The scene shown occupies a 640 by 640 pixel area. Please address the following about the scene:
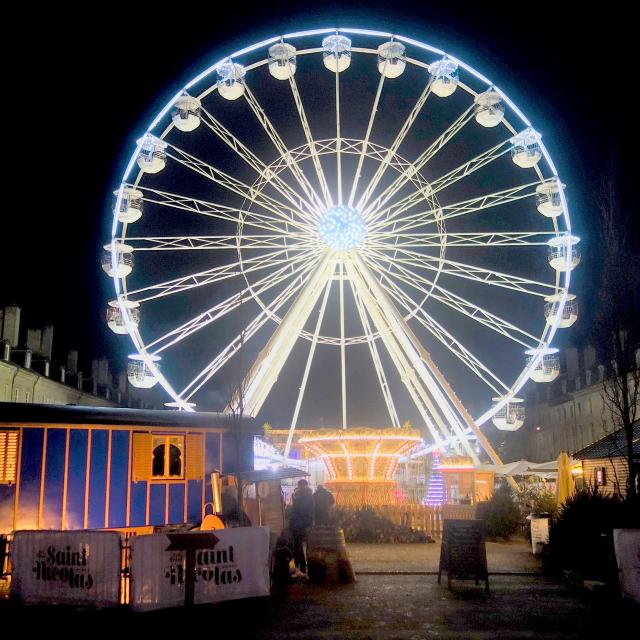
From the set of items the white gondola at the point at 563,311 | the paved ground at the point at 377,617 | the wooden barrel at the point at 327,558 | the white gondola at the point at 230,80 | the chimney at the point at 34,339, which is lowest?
the paved ground at the point at 377,617

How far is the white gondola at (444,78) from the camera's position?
21172 mm

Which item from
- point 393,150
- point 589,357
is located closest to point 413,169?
point 393,150

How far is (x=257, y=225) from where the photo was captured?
71.2 ft

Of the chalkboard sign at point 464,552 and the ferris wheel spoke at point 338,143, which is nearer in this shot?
the chalkboard sign at point 464,552

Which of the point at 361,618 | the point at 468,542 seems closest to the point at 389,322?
the point at 468,542

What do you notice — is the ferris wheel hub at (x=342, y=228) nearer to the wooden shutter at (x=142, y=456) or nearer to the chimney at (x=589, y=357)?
the wooden shutter at (x=142, y=456)

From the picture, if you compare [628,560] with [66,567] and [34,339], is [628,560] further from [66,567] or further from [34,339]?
[34,339]

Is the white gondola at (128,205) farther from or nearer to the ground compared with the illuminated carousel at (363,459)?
farther from the ground

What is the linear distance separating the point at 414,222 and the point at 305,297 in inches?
155

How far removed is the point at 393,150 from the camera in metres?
21.7

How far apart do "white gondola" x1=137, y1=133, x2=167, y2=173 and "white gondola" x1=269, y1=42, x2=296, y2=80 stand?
377 centimetres

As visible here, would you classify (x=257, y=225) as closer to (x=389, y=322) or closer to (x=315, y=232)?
(x=315, y=232)

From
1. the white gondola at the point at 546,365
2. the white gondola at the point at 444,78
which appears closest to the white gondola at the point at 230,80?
the white gondola at the point at 444,78

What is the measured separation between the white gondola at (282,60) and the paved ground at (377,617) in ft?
47.2
